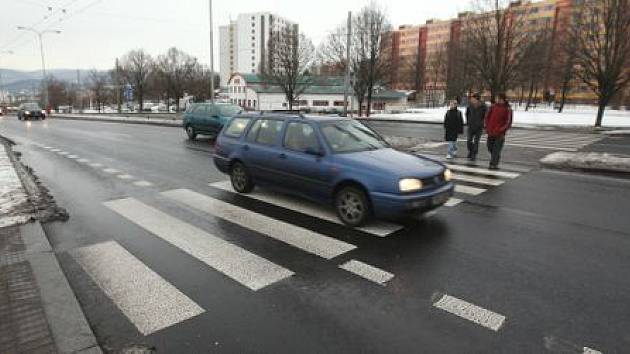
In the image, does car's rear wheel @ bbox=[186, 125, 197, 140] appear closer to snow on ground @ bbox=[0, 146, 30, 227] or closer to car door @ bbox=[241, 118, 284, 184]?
snow on ground @ bbox=[0, 146, 30, 227]

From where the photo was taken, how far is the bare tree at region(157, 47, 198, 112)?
269 ft

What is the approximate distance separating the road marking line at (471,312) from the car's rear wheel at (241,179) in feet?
15.8

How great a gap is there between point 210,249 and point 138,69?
87996 millimetres

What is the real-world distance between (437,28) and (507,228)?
5616 inches

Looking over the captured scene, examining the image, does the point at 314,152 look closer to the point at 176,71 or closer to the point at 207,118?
the point at 207,118

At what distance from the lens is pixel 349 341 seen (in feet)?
10.8

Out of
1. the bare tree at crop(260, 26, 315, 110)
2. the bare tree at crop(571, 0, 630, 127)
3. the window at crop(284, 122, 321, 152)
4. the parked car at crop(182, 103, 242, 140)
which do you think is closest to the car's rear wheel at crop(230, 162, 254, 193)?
the window at crop(284, 122, 321, 152)

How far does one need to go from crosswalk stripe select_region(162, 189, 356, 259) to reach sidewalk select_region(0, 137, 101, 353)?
2387mm

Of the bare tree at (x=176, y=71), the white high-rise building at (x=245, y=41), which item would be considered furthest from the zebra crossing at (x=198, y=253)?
the white high-rise building at (x=245, y=41)

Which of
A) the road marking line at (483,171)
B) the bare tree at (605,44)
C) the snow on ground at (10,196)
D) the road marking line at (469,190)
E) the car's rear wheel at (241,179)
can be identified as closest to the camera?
the snow on ground at (10,196)

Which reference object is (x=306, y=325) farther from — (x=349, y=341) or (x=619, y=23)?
(x=619, y=23)

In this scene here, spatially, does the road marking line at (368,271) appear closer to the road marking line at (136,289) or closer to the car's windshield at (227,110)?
the road marking line at (136,289)

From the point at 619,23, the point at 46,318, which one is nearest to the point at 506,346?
the point at 46,318

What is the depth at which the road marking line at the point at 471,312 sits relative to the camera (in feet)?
11.6
